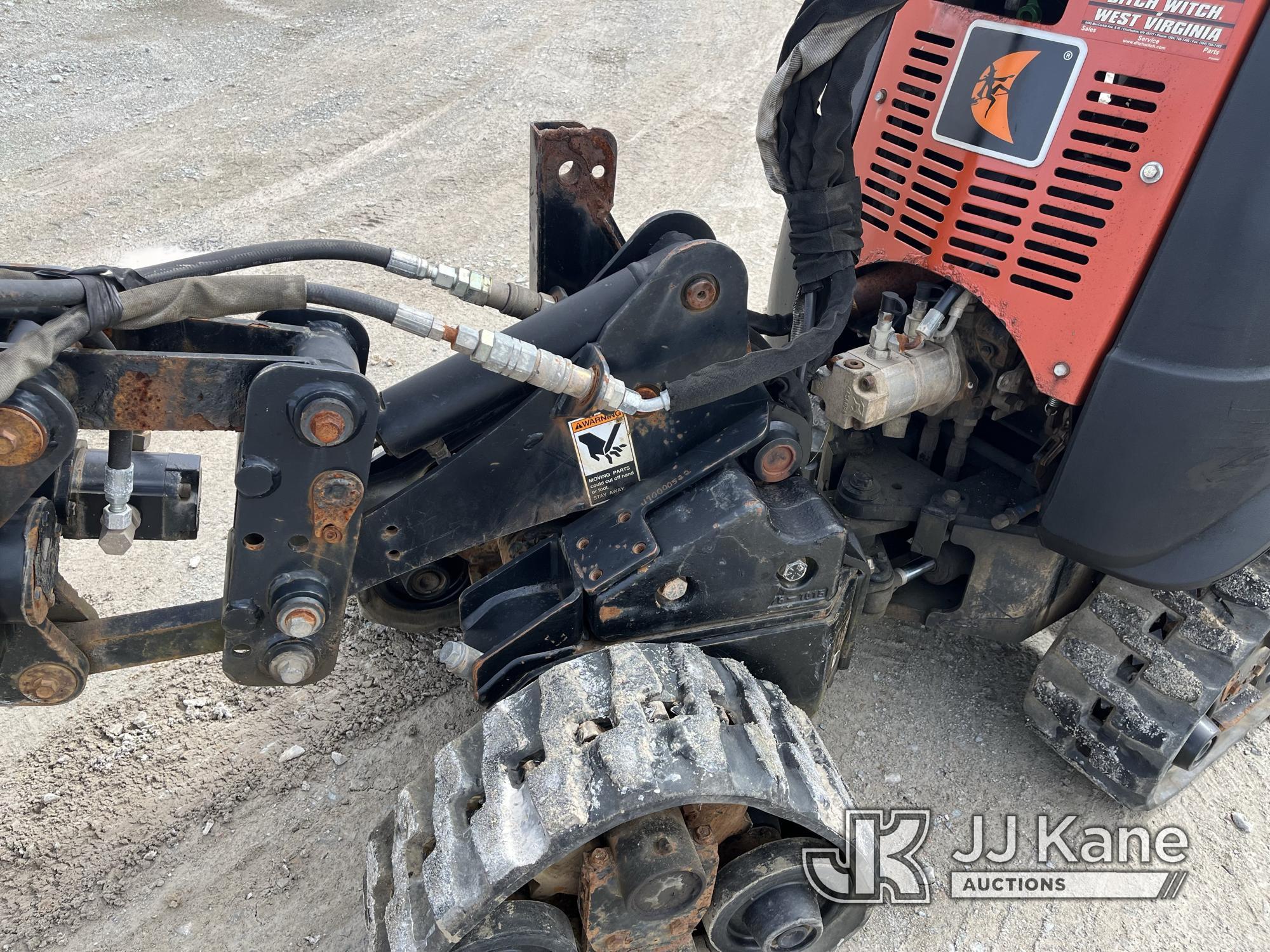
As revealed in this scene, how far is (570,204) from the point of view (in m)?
2.96

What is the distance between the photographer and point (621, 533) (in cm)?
255

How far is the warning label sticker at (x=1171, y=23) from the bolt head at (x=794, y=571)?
136 cm

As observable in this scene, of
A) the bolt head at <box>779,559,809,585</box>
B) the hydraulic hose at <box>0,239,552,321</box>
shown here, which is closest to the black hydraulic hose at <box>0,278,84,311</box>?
the hydraulic hose at <box>0,239,552,321</box>

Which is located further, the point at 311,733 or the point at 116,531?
the point at 311,733

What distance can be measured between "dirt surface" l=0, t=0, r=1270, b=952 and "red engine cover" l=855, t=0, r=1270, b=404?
4.67ft

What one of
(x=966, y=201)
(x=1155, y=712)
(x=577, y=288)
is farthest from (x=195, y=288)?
(x=1155, y=712)

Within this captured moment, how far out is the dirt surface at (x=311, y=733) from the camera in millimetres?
2984

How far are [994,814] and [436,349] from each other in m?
3.48

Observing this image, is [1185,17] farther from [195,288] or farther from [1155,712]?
[195,288]

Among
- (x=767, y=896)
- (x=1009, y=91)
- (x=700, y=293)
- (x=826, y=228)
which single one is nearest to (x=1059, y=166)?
(x=1009, y=91)

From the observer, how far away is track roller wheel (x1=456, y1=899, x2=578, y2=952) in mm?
2268

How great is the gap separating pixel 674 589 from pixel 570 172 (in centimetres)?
117

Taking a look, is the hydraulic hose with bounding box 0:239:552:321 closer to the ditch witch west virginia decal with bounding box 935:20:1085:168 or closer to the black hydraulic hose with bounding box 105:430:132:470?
the black hydraulic hose with bounding box 105:430:132:470

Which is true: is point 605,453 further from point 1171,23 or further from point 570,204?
point 1171,23
